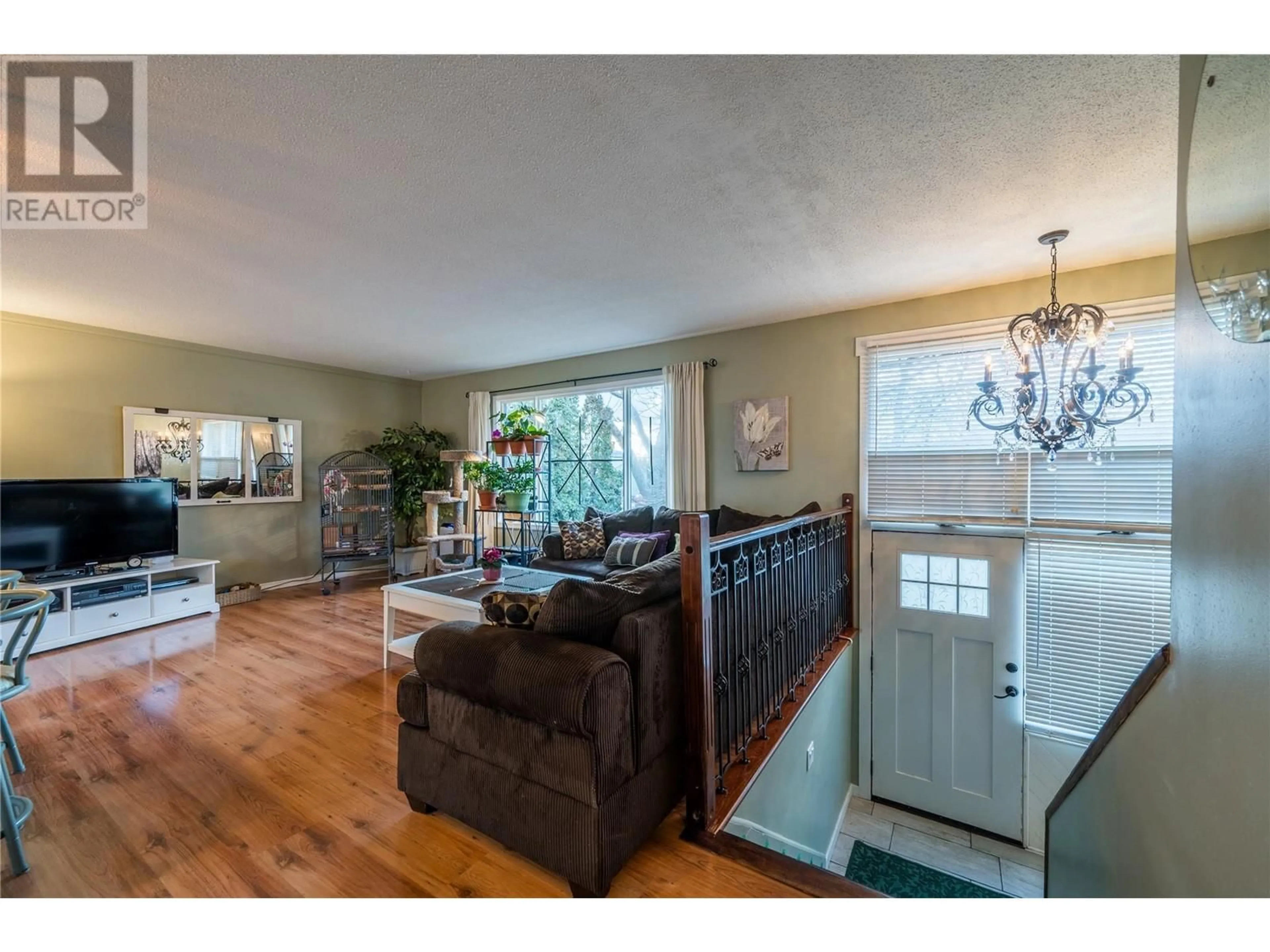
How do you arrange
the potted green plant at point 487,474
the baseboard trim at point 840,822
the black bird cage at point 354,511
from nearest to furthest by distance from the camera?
the baseboard trim at point 840,822, the potted green plant at point 487,474, the black bird cage at point 354,511

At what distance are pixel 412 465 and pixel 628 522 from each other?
3143 mm

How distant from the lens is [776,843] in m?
2.30

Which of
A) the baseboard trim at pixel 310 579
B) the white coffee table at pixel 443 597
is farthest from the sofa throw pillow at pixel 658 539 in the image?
the baseboard trim at pixel 310 579

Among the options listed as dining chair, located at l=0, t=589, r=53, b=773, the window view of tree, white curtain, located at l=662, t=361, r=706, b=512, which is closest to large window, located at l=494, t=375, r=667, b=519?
the window view of tree

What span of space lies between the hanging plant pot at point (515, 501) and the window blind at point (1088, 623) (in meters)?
3.63

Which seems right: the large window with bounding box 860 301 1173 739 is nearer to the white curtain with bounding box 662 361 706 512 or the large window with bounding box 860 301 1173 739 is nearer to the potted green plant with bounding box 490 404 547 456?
the white curtain with bounding box 662 361 706 512

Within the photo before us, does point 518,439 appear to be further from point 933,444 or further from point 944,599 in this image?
point 944,599

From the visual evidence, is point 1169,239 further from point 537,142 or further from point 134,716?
point 134,716

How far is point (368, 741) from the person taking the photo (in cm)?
241

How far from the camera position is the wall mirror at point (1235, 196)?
2.74 feet

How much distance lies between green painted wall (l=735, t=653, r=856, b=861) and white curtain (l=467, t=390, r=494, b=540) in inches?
166

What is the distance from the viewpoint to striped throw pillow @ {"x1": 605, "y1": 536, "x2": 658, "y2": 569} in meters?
4.13

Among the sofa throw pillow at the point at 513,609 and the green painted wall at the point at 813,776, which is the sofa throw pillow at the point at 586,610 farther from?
the green painted wall at the point at 813,776
